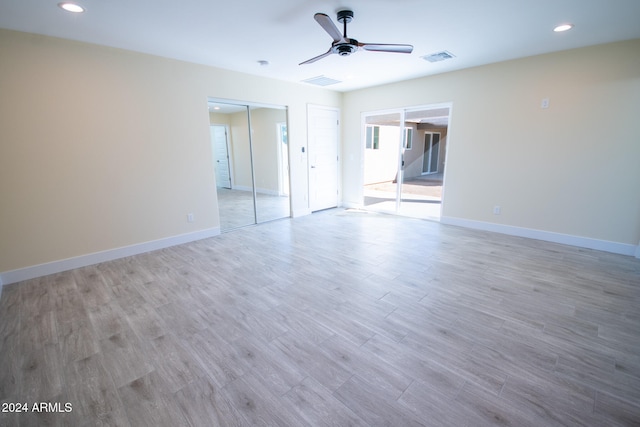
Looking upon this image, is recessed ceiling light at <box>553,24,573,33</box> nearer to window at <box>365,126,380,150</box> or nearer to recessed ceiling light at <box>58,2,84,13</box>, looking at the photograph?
window at <box>365,126,380,150</box>

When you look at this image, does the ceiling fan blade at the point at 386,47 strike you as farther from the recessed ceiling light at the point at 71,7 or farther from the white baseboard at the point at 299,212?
the white baseboard at the point at 299,212

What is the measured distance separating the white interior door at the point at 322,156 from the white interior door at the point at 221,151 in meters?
2.85

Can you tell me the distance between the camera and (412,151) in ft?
19.0

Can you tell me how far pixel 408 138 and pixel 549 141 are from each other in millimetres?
2273

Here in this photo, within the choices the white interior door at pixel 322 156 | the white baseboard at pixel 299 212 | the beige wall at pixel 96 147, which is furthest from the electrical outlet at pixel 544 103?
the beige wall at pixel 96 147

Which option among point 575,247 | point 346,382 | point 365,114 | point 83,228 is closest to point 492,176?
point 575,247

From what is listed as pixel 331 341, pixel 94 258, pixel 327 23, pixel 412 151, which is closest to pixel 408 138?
pixel 412 151

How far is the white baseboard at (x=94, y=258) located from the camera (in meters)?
3.10

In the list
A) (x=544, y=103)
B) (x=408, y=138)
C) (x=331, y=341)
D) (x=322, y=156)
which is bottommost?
(x=331, y=341)

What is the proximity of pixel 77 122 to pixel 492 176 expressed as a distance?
19.3 feet

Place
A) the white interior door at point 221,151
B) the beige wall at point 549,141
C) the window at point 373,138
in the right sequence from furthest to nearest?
the white interior door at point 221,151 < the window at point 373,138 < the beige wall at point 549,141

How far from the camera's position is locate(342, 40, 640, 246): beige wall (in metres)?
3.52

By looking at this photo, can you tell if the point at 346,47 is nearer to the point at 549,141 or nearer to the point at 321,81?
the point at 321,81

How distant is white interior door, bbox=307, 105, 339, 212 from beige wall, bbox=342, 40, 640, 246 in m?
1.78
